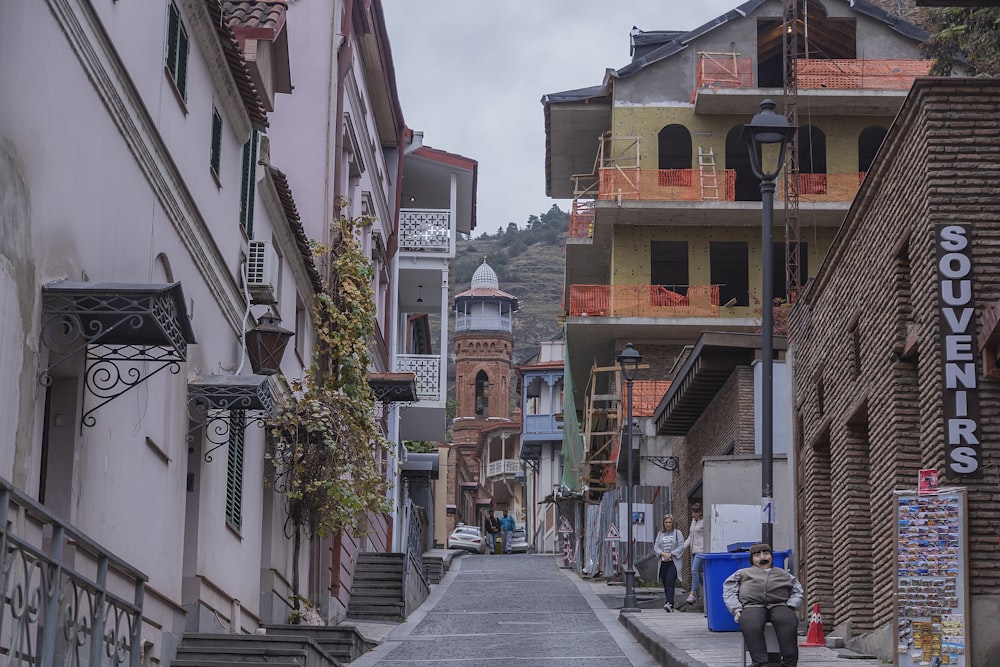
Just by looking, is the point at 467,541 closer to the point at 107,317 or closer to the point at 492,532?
the point at 492,532

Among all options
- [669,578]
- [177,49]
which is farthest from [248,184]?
[669,578]

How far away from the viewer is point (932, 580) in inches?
547

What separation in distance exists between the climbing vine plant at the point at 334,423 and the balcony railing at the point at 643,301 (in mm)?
19310

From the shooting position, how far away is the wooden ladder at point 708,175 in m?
43.5

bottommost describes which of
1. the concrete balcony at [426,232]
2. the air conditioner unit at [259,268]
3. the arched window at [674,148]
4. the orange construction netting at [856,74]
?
the air conditioner unit at [259,268]

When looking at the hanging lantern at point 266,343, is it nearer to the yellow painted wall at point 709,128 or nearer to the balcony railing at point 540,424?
the yellow painted wall at point 709,128

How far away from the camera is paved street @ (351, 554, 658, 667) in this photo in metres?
Answer: 18.2

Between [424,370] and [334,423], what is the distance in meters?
15.4

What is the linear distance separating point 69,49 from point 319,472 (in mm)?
11094

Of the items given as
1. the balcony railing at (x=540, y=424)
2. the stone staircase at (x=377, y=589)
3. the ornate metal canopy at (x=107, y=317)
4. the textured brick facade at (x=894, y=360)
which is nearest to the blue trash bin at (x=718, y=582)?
the textured brick facade at (x=894, y=360)

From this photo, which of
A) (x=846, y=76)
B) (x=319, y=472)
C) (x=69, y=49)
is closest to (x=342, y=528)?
(x=319, y=472)

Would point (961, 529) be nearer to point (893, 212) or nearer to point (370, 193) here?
point (893, 212)

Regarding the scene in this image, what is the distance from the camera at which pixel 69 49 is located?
1053 cm

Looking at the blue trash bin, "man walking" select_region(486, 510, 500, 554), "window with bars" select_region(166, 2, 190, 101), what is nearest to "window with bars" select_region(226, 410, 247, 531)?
"window with bars" select_region(166, 2, 190, 101)
